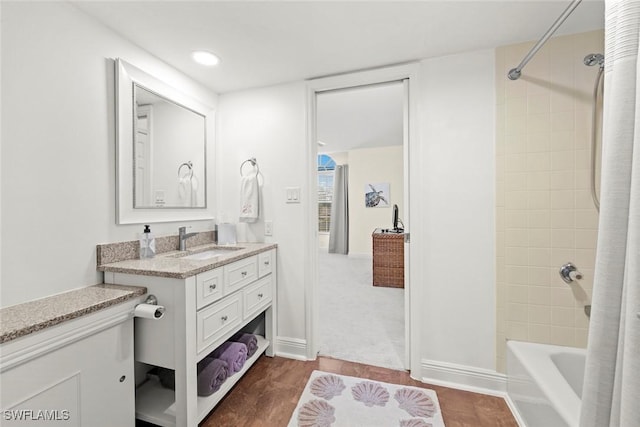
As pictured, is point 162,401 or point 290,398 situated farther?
point 290,398

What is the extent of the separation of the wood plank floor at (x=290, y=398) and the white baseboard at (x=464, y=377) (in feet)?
0.14

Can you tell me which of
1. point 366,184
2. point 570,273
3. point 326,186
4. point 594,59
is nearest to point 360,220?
point 366,184

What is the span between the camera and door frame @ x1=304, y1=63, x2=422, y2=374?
5.99 ft

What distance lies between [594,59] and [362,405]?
7.64 ft

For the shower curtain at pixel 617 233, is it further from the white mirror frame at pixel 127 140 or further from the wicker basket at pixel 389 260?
the wicker basket at pixel 389 260

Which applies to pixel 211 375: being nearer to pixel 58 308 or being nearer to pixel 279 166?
pixel 58 308

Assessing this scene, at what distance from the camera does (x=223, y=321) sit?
1512mm

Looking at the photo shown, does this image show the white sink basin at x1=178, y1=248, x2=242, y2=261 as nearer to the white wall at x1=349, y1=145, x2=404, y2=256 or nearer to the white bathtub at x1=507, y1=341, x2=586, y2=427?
the white bathtub at x1=507, y1=341, x2=586, y2=427

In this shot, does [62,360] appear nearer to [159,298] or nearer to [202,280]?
[159,298]

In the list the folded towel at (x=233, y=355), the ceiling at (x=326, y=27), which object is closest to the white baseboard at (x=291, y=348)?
the folded towel at (x=233, y=355)

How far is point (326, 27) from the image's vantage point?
1.50 m

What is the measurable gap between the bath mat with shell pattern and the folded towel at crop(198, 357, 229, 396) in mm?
474

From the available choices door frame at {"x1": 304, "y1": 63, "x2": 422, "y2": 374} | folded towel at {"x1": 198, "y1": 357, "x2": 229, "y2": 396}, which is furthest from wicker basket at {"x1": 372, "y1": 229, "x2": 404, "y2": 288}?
folded towel at {"x1": 198, "y1": 357, "x2": 229, "y2": 396}

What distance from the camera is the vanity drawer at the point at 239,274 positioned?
1550 mm
